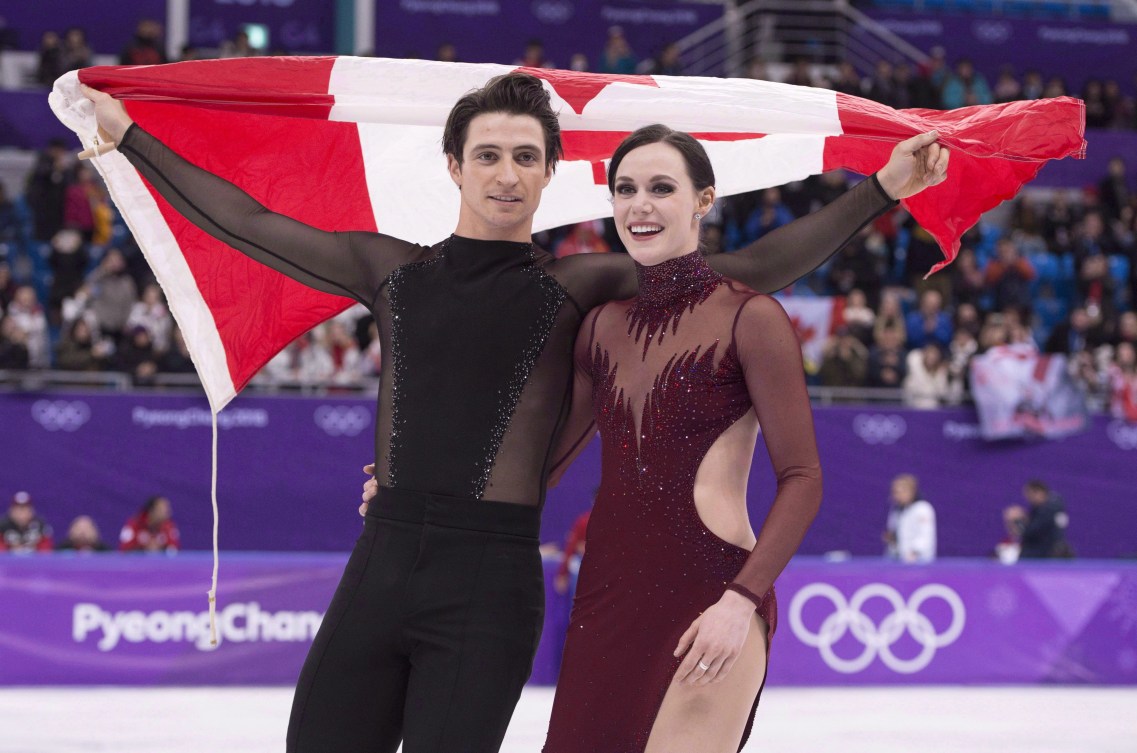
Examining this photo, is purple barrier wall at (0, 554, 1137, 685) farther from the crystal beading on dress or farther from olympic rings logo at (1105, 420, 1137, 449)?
the crystal beading on dress

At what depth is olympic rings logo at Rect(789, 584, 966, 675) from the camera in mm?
10242

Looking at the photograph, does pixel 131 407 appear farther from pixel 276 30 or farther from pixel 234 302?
pixel 234 302

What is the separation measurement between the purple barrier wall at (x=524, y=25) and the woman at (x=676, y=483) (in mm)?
15550

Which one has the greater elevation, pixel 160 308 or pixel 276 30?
Answer: pixel 276 30

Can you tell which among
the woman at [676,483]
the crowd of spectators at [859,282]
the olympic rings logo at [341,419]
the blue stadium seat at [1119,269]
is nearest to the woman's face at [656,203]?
the woman at [676,483]

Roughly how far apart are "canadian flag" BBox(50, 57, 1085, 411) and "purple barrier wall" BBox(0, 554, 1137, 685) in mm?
5767

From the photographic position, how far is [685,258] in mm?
3238

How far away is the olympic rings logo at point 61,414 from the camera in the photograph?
41.2 feet

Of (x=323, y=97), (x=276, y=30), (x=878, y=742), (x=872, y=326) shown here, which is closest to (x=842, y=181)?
(x=872, y=326)

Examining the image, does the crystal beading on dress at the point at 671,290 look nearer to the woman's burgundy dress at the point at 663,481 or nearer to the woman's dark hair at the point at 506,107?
the woman's burgundy dress at the point at 663,481

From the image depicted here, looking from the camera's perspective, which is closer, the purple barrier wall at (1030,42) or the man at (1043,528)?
the man at (1043,528)

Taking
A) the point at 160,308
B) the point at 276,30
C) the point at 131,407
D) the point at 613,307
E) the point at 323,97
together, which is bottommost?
Answer: the point at 131,407

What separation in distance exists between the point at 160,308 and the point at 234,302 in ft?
30.8

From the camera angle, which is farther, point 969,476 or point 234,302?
point 969,476
